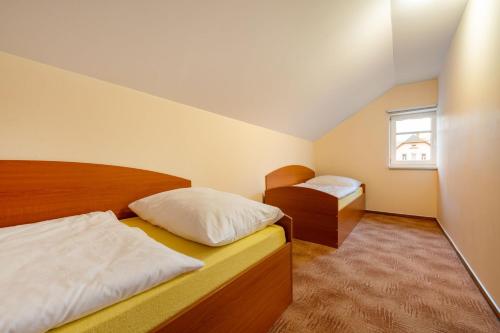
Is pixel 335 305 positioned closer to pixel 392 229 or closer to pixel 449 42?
pixel 392 229

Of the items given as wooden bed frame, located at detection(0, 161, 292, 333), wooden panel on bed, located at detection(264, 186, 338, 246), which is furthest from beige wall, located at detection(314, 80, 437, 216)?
wooden bed frame, located at detection(0, 161, 292, 333)

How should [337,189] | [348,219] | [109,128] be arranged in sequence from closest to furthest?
[109,128] < [348,219] < [337,189]

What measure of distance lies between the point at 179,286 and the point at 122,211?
923mm

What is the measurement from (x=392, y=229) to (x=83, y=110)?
11.3ft

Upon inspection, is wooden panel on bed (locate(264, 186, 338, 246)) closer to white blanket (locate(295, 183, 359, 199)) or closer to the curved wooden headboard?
white blanket (locate(295, 183, 359, 199))

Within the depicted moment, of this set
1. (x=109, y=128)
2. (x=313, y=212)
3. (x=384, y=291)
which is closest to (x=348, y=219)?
(x=313, y=212)

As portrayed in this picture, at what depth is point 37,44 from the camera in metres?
1.08

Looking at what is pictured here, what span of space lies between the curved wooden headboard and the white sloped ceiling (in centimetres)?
56

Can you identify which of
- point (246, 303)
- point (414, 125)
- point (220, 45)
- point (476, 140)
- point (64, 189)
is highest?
point (220, 45)

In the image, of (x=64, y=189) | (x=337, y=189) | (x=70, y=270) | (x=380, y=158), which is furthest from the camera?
(x=380, y=158)

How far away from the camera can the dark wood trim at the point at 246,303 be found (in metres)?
0.75

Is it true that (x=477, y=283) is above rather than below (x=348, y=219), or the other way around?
below

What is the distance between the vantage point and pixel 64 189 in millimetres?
1214

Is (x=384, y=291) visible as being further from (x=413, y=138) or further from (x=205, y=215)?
(x=413, y=138)
